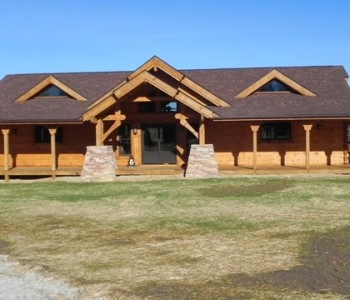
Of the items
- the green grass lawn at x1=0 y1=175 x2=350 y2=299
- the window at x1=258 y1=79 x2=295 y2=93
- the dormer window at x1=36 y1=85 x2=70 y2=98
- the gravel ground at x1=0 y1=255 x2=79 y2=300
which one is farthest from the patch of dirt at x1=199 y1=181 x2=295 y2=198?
the dormer window at x1=36 y1=85 x2=70 y2=98

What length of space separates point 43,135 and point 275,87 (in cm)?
1208

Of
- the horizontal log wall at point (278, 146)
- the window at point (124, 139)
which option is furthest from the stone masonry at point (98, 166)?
the horizontal log wall at point (278, 146)

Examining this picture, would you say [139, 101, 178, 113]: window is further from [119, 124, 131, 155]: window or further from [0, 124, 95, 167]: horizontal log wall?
[0, 124, 95, 167]: horizontal log wall

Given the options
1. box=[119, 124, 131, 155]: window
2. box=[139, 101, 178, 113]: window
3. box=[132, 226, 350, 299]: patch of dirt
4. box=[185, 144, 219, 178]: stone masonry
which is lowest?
box=[132, 226, 350, 299]: patch of dirt

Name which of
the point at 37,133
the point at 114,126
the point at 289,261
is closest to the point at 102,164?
the point at 114,126

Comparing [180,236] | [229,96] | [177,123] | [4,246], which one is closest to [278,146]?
[229,96]

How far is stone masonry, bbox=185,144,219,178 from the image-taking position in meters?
20.6

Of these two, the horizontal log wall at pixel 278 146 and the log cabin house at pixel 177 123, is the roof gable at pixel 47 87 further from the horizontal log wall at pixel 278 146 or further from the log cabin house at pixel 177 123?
the horizontal log wall at pixel 278 146

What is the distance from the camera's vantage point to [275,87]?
24078 millimetres

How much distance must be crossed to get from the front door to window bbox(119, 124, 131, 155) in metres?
0.76

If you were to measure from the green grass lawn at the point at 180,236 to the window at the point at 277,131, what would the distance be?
6095 mm

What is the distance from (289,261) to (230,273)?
45.3 inches

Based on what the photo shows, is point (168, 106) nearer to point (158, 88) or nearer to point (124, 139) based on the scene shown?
point (124, 139)

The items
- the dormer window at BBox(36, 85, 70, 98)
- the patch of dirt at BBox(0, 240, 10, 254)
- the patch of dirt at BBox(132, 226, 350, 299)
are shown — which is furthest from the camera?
the dormer window at BBox(36, 85, 70, 98)
